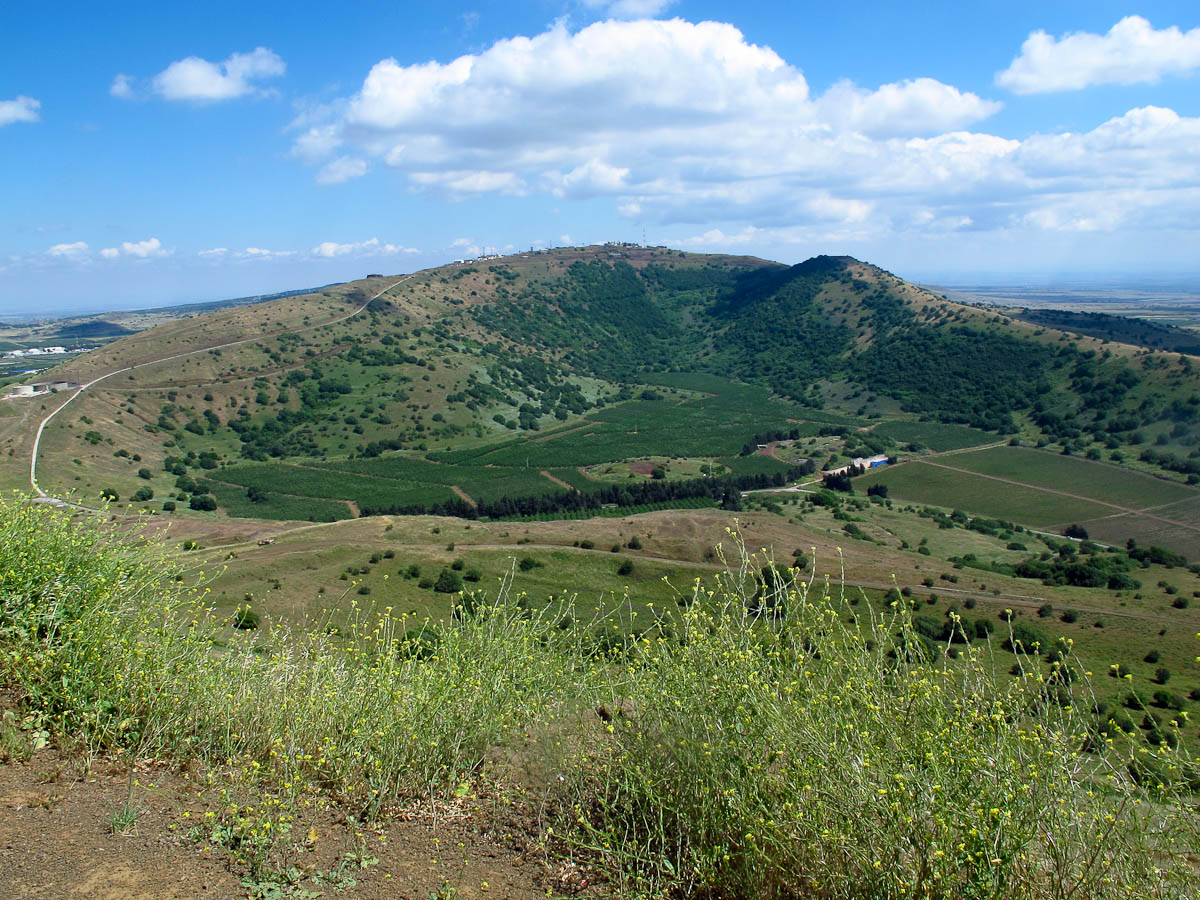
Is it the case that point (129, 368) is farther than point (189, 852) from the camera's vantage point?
Yes

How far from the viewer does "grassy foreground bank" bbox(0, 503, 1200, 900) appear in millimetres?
4746

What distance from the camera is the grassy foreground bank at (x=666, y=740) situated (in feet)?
15.6

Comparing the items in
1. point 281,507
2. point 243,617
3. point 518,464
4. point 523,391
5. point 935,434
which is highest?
point 243,617

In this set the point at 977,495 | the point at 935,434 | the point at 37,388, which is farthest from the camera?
the point at 935,434

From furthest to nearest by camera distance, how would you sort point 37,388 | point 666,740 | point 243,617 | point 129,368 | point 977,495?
1. point 129,368
2. point 37,388
3. point 977,495
4. point 243,617
5. point 666,740

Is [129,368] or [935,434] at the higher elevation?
[129,368]

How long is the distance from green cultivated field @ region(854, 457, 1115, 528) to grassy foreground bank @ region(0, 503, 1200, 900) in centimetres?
7254

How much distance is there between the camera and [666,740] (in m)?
6.28

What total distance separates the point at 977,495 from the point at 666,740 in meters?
80.3

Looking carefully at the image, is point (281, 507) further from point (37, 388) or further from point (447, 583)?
point (37, 388)

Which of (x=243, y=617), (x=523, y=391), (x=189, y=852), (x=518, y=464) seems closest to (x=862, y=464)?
(x=518, y=464)

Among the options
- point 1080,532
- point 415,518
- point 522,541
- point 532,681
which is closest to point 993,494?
point 1080,532

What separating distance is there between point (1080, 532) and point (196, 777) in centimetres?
7325

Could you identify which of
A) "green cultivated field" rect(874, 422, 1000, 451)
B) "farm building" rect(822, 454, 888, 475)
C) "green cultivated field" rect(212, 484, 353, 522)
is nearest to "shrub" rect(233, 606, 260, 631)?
"green cultivated field" rect(212, 484, 353, 522)
